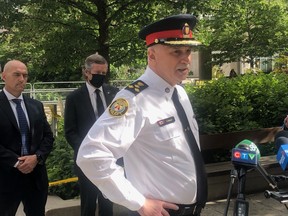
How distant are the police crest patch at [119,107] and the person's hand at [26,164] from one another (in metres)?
1.82

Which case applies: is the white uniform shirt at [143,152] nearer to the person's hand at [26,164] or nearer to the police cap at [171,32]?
the police cap at [171,32]

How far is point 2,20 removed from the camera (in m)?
6.88

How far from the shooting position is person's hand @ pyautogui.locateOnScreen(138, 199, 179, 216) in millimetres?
1837

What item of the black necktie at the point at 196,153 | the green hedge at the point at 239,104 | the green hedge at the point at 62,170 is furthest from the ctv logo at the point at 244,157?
the green hedge at the point at 239,104

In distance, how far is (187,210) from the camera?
→ 210cm

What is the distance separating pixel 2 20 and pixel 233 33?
53.1ft

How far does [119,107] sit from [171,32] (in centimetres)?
50

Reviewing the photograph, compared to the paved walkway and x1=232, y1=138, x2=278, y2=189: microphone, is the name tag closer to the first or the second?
x1=232, y1=138, x2=278, y2=189: microphone

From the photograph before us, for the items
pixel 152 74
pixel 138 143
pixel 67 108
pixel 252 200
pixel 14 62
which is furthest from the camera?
pixel 252 200

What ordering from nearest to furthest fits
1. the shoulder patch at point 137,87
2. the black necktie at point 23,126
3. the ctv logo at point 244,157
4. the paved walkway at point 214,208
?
the ctv logo at point 244,157
the shoulder patch at point 137,87
the black necktie at point 23,126
the paved walkway at point 214,208

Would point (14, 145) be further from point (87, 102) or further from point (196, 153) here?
point (196, 153)

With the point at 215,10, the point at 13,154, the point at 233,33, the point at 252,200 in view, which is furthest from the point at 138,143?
the point at 233,33

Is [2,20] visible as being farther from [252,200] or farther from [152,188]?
[152,188]

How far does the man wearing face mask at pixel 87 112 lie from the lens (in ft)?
13.0
